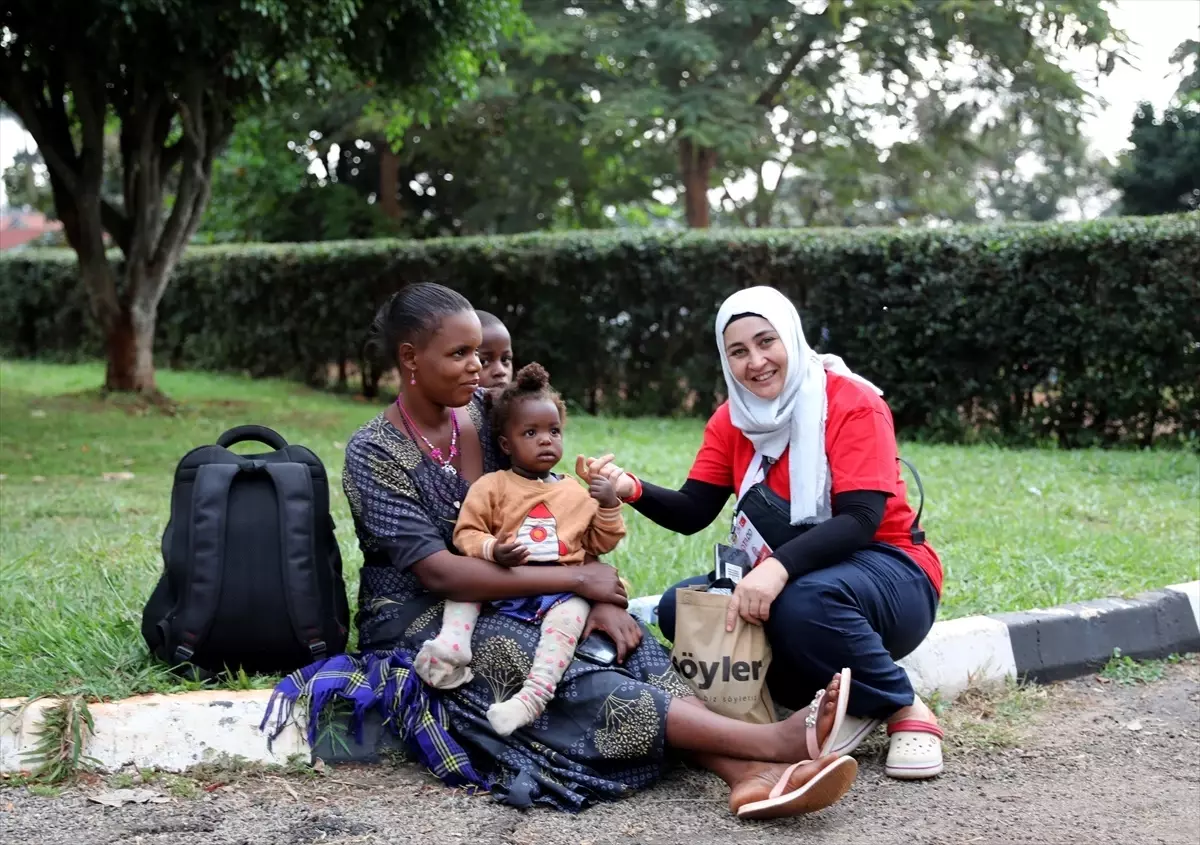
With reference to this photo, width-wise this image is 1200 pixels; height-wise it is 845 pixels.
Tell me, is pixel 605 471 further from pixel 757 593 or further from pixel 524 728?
pixel 524 728

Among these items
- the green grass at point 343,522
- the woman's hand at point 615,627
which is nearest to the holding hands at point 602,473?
the woman's hand at point 615,627

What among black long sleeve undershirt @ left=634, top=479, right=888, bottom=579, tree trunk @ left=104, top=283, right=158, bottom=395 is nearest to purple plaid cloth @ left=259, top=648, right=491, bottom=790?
black long sleeve undershirt @ left=634, top=479, right=888, bottom=579

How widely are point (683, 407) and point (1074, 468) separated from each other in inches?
168

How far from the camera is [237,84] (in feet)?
35.6

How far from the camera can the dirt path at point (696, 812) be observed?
116 inches

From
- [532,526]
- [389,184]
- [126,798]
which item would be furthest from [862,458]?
[389,184]

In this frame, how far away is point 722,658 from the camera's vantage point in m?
3.31

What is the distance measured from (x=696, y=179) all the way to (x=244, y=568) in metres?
18.5

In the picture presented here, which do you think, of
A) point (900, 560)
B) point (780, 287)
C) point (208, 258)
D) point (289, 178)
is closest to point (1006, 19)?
point (780, 287)

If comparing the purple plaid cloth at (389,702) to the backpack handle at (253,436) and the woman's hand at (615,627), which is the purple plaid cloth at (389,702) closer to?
the woman's hand at (615,627)

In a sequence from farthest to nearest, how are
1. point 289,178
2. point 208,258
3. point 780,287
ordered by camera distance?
point 289,178 < point 208,258 < point 780,287

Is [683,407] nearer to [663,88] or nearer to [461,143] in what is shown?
[663,88]

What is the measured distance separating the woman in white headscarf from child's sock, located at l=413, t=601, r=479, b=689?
54 cm

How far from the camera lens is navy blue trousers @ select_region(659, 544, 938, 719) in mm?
3252
